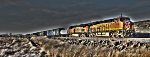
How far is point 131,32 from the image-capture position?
42.9 meters

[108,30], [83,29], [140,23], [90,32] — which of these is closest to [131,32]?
[108,30]

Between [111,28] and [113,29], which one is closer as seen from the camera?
[113,29]

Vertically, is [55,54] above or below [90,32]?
above

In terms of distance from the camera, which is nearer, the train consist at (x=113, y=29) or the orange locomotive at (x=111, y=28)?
the train consist at (x=113, y=29)

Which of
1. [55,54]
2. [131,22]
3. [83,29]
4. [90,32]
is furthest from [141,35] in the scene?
[55,54]

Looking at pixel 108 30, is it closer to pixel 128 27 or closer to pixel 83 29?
pixel 128 27

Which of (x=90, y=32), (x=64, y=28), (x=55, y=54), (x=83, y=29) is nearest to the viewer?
(x=55, y=54)

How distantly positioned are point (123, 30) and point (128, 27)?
0.99 meters

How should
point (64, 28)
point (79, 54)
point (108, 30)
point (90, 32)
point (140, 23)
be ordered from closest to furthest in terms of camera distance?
point (79, 54)
point (108, 30)
point (90, 32)
point (140, 23)
point (64, 28)

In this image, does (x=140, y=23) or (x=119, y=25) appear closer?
(x=119, y=25)

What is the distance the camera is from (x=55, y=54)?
1534cm

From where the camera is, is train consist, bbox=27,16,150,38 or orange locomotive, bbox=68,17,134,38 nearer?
train consist, bbox=27,16,150,38

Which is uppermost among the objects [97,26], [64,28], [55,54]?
[55,54]

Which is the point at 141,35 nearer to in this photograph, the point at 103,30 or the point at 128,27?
the point at 128,27
